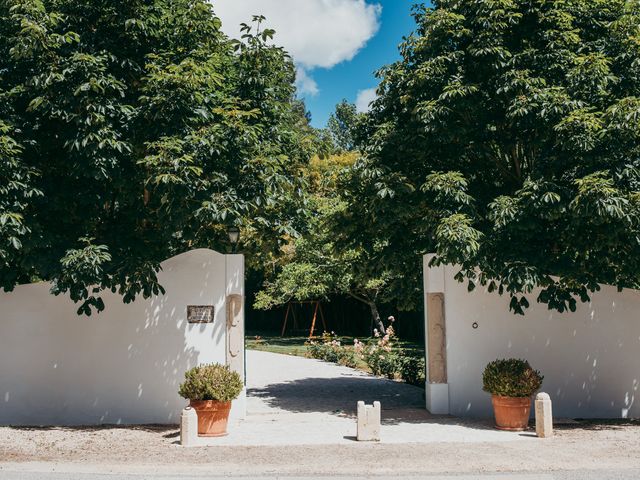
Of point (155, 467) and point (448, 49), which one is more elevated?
point (448, 49)

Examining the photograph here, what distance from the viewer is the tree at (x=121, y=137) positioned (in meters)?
10.6

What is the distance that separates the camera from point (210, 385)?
1099cm

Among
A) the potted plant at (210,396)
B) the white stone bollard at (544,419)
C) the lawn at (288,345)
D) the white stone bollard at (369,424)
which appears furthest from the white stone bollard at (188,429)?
the lawn at (288,345)

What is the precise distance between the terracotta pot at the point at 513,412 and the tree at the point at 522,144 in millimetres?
1636

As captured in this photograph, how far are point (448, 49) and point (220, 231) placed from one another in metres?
5.95

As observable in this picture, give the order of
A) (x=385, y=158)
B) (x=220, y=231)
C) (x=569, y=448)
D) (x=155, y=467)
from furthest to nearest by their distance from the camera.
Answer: (x=220, y=231) < (x=385, y=158) < (x=569, y=448) < (x=155, y=467)

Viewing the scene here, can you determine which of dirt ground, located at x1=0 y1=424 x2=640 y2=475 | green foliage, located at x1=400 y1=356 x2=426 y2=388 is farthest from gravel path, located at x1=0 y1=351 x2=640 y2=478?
green foliage, located at x1=400 y1=356 x2=426 y2=388

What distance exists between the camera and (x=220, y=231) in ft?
46.4

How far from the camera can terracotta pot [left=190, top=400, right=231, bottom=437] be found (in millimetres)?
10992

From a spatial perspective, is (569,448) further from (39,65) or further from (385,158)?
(39,65)

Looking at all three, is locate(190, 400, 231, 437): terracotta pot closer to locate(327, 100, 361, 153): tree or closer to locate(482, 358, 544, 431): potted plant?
locate(482, 358, 544, 431): potted plant

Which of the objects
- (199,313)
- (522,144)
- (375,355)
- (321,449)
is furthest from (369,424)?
(375,355)

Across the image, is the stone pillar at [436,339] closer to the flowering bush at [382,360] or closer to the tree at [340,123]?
the flowering bush at [382,360]

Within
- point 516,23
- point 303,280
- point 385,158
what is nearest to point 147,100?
point 385,158
